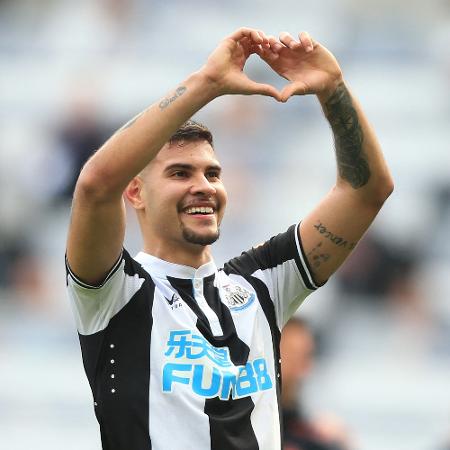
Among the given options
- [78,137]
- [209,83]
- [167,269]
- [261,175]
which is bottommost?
[167,269]

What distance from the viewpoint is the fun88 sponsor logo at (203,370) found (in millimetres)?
3393

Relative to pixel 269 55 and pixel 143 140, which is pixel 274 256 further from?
pixel 143 140

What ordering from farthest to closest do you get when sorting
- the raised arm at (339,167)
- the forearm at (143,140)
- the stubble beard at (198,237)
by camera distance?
the stubble beard at (198,237), the raised arm at (339,167), the forearm at (143,140)

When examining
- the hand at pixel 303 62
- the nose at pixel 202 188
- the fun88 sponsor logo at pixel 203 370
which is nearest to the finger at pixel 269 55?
the hand at pixel 303 62

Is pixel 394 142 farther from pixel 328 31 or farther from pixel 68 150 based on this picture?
pixel 68 150

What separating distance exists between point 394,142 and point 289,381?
452 cm

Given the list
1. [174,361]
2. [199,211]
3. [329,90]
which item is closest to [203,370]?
[174,361]

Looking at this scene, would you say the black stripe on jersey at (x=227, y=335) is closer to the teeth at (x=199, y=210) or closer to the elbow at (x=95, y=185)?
the teeth at (x=199, y=210)

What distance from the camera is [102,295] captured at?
340 cm

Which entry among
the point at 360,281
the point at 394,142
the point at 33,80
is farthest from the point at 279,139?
the point at 33,80

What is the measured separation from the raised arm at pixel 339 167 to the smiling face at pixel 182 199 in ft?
1.29

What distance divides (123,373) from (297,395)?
9.05 feet

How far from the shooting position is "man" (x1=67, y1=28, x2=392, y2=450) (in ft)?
10.5

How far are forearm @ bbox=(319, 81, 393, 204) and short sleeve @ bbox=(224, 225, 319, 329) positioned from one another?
0.99ft
